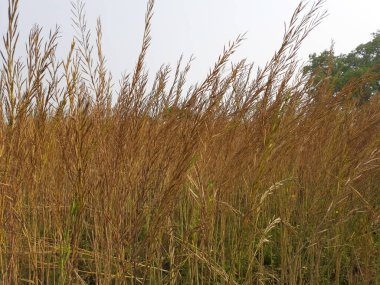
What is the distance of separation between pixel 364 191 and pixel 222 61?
5.84 feet

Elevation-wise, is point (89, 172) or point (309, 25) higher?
point (309, 25)

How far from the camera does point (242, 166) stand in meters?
1.79

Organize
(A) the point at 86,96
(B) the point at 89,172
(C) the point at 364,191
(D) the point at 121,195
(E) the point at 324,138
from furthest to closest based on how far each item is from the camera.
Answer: (C) the point at 364,191 < (E) the point at 324,138 < (B) the point at 89,172 < (D) the point at 121,195 < (A) the point at 86,96

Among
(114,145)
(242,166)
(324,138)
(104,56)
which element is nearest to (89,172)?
(114,145)

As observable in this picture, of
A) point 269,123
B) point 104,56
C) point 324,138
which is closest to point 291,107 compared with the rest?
point 269,123

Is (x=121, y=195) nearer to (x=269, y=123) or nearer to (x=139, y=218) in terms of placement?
(x=139, y=218)

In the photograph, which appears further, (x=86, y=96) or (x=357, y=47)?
(x=357, y=47)

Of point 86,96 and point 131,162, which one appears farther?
point 131,162

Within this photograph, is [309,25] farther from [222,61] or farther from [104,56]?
[104,56]

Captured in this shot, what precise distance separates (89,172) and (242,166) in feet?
1.99

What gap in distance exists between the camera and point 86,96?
1280 mm

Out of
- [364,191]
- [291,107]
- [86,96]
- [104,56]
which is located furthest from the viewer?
[364,191]

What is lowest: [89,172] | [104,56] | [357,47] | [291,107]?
[89,172]

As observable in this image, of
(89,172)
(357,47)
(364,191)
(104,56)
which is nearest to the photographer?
(89,172)
